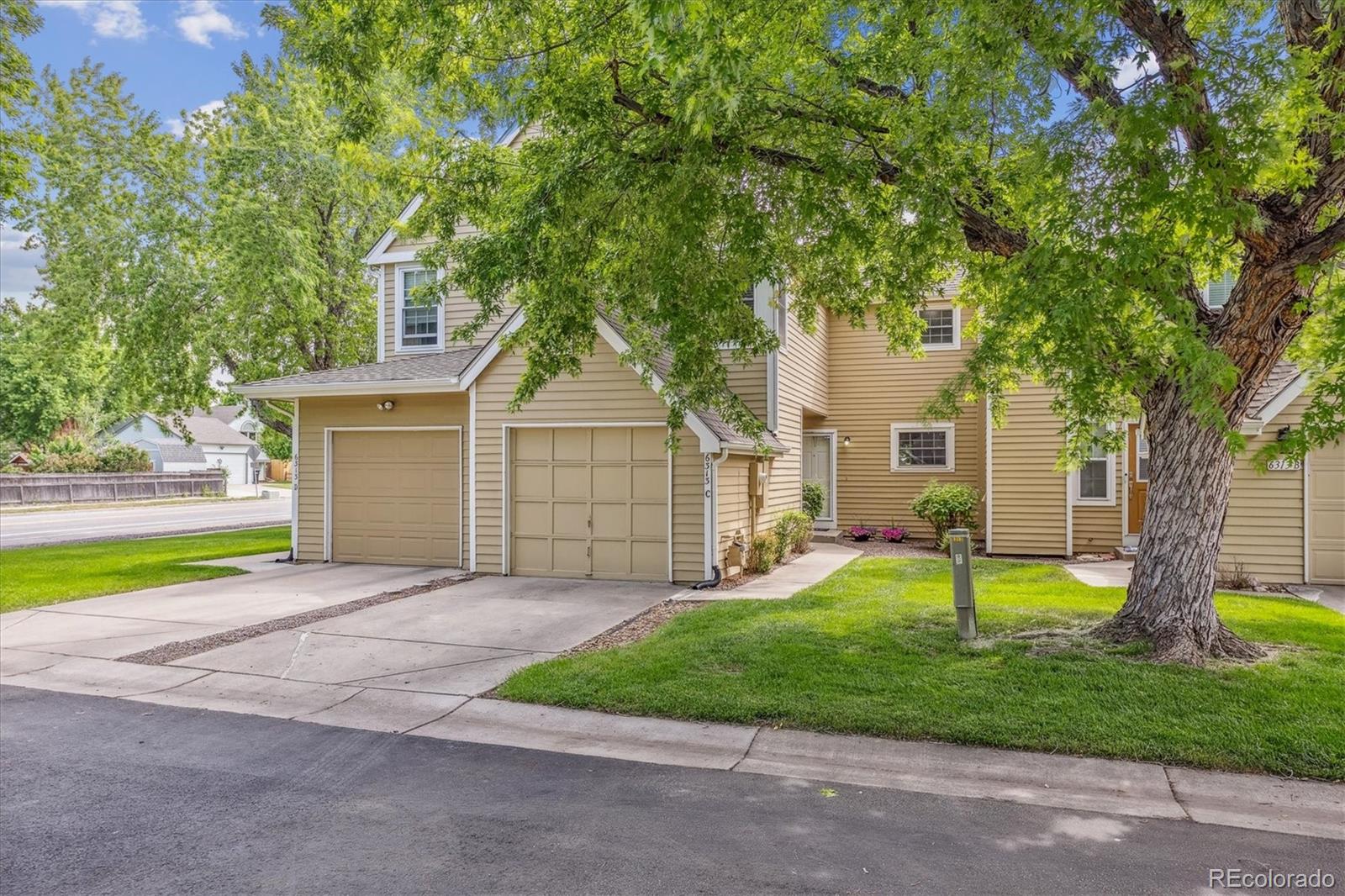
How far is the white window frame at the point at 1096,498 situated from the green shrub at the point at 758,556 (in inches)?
235

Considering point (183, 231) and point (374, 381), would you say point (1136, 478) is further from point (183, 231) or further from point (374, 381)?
point (183, 231)

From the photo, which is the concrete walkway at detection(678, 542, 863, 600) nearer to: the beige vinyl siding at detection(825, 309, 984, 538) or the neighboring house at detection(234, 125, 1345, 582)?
the neighboring house at detection(234, 125, 1345, 582)

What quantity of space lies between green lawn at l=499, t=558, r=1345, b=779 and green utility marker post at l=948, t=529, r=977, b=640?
5.7 inches

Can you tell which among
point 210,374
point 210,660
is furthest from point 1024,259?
point 210,374

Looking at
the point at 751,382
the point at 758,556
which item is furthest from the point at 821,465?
the point at 758,556

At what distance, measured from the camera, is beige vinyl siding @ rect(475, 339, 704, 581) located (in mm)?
11242

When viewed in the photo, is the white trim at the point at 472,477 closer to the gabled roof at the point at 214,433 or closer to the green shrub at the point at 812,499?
the green shrub at the point at 812,499

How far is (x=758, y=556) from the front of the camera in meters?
12.4

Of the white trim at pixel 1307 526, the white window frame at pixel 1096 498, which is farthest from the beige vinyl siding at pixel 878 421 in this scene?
the white trim at pixel 1307 526

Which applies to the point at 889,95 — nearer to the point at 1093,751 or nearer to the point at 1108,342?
the point at 1108,342

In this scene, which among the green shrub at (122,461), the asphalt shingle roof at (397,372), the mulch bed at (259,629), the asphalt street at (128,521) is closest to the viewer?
the mulch bed at (259,629)

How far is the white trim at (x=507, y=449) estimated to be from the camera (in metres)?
11.4

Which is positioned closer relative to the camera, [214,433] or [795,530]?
[795,530]

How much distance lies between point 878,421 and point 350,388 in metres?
10.9
